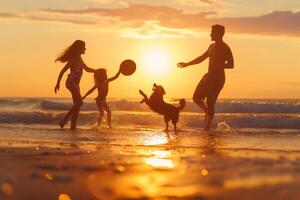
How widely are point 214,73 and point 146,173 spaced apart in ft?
27.6

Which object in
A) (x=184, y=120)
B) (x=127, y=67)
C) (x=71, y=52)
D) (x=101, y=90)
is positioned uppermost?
(x=71, y=52)

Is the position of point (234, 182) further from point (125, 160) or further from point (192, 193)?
point (125, 160)

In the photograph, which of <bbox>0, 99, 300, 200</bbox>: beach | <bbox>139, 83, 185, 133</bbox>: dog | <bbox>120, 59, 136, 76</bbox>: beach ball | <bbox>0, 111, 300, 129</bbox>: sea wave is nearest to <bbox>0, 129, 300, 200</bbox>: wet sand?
<bbox>0, 99, 300, 200</bbox>: beach

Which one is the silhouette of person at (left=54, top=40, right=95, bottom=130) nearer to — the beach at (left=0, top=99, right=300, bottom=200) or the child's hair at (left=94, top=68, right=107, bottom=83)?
the child's hair at (left=94, top=68, right=107, bottom=83)

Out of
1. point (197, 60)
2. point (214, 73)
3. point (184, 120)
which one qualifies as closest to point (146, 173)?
point (214, 73)

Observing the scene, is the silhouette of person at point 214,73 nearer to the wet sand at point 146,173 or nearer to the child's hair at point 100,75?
the child's hair at point 100,75

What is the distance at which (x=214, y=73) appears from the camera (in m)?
13.9

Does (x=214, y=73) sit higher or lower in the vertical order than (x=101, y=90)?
higher

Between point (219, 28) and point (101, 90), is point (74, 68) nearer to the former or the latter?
point (101, 90)

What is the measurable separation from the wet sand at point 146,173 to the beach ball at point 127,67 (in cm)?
725

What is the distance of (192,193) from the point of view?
14.9 ft

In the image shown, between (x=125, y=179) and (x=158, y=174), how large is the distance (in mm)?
480

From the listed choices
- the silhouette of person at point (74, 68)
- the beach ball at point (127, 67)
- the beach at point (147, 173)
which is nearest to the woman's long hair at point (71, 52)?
the silhouette of person at point (74, 68)

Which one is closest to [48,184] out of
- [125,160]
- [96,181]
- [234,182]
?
[96,181]
